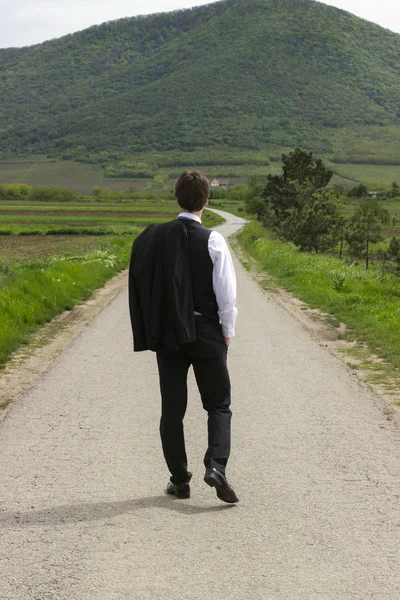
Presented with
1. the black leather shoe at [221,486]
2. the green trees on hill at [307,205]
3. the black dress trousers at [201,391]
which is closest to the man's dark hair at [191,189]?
the black dress trousers at [201,391]

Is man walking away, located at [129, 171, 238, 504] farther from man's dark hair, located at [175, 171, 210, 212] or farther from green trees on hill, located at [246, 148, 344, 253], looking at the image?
green trees on hill, located at [246, 148, 344, 253]

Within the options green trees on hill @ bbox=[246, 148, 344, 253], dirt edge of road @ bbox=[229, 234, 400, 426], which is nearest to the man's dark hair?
dirt edge of road @ bbox=[229, 234, 400, 426]

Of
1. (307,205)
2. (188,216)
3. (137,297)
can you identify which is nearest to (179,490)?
(137,297)

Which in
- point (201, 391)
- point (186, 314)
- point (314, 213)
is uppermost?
point (186, 314)

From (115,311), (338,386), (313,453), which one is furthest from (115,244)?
(313,453)

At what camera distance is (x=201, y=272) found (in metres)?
5.27

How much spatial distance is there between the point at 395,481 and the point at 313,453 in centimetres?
88

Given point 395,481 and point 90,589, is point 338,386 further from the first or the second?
point 90,589

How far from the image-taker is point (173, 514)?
16.7 feet

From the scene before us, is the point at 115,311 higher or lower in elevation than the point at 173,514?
lower

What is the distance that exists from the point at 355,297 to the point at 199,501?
40.9ft

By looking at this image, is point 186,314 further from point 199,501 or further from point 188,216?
point 199,501

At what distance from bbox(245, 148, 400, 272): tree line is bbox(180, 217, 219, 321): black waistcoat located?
118ft

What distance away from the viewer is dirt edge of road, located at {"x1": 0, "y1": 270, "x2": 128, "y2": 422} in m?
8.99
